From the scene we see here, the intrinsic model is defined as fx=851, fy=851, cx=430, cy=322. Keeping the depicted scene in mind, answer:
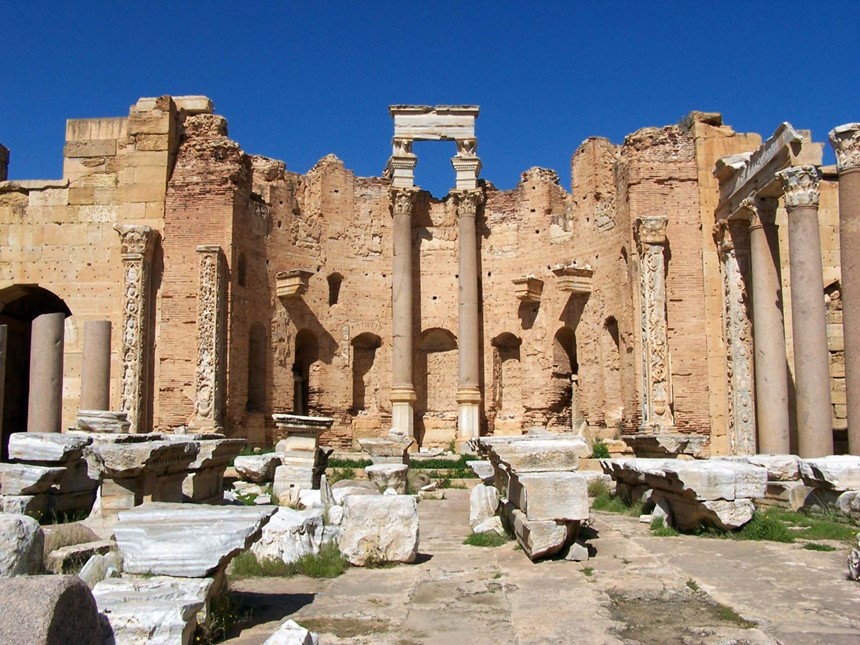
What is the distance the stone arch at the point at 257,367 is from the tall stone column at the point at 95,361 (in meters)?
6.99

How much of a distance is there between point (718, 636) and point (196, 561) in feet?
12.4

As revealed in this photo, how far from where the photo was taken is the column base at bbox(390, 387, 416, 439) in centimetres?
2539

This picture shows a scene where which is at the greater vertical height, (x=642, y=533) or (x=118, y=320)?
(x=118, y=320)

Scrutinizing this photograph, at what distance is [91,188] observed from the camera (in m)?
23.0

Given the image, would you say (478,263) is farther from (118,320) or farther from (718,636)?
(718,636)

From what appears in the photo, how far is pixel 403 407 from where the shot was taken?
25500 millimetres

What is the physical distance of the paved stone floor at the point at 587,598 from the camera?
622 centimetres

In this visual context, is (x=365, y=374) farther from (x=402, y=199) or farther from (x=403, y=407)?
(x=402, y=199)

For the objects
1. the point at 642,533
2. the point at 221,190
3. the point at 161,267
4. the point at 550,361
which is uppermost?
the point at 221,190

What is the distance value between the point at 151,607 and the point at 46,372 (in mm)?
12041

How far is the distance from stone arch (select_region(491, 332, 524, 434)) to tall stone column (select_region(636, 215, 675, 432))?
6018mm

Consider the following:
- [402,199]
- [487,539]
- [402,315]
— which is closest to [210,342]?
[402,315]

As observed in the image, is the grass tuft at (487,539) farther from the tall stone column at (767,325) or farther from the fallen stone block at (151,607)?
the tall stone column at (767,325)

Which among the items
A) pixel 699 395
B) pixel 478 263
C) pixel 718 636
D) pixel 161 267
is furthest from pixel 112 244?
pixel 718 636
